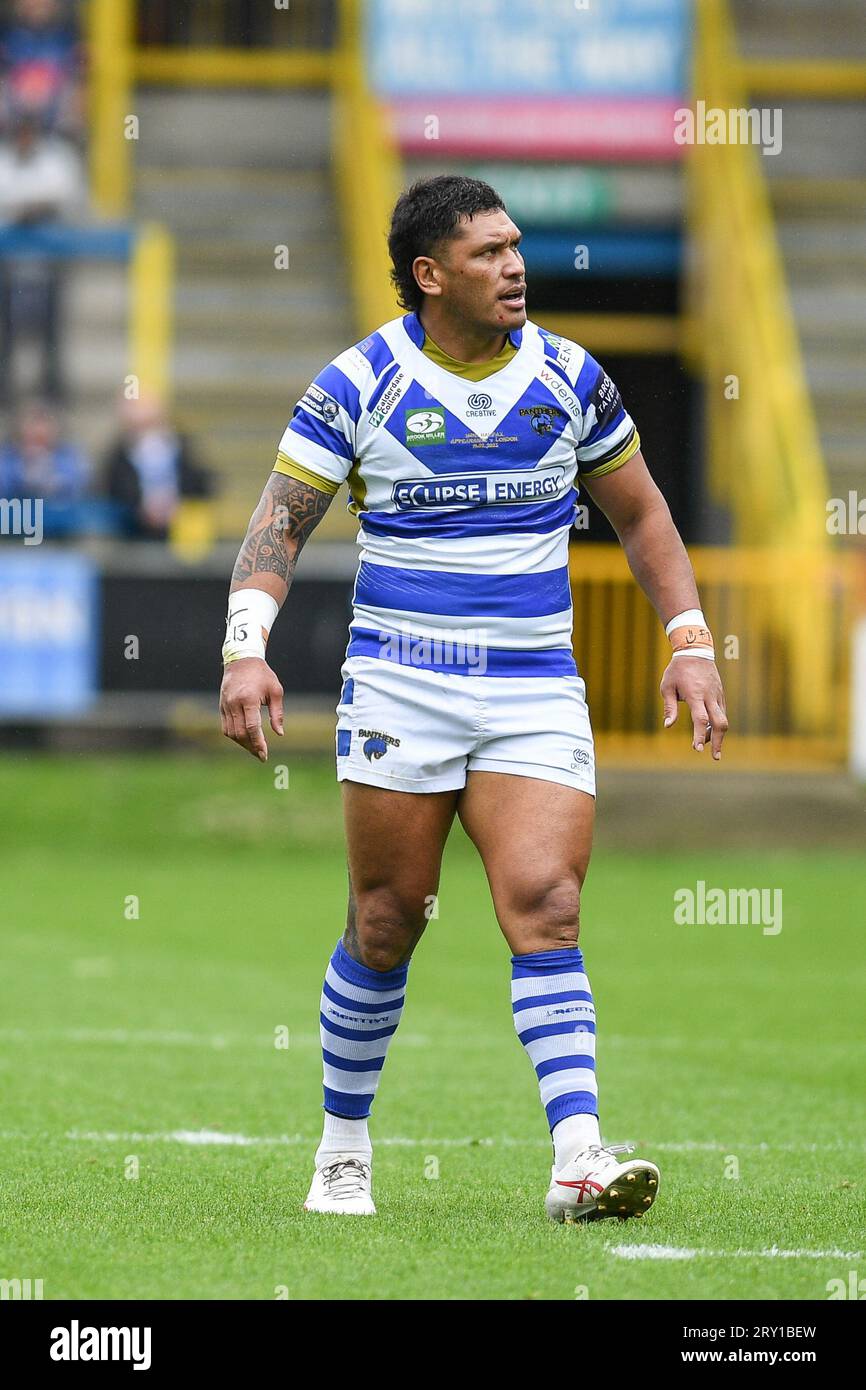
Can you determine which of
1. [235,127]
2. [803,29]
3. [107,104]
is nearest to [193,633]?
[107,104]

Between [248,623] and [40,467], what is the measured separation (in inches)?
488

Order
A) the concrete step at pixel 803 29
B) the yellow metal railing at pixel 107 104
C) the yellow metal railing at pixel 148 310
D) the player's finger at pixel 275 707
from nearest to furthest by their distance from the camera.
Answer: the player's finger at pixel 275 707
the yellow metal railing at pixel 148 310
the yellow metal railing at pixel 107 104
the concrete step at pixel 803 29

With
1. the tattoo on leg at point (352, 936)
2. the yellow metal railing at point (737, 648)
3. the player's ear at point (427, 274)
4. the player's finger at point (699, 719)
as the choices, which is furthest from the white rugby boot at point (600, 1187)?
the yellow metal railing at point (737, 648)

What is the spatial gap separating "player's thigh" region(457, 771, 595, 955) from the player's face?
3.45 feet

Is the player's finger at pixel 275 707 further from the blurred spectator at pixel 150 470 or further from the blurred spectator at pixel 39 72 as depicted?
the blurred spectator at pixel 39 72

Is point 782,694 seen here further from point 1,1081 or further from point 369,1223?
point 369,1223

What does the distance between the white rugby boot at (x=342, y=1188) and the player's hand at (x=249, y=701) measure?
39.1 inches

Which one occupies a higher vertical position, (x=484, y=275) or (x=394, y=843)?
(x=484, y=275)

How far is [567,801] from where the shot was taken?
5.47 meters

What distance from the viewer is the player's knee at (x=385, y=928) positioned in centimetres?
550

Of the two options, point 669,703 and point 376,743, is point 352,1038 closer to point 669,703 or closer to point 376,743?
point 376,743

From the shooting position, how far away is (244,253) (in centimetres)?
2277

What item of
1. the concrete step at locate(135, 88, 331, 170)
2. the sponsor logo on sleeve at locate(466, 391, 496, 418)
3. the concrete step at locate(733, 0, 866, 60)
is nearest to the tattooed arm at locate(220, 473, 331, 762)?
the sponsor logo on sleeve at locate(466, 391, 496, 418)

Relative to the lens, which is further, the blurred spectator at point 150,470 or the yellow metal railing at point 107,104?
the yellow metal railing at point 107,104
